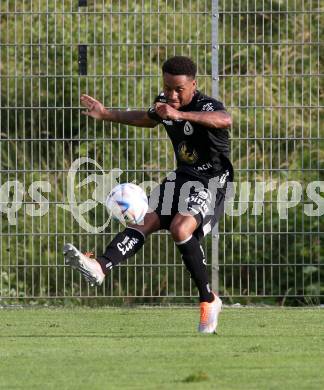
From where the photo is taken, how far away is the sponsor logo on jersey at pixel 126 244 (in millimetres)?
8148

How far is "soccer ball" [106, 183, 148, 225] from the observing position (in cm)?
810

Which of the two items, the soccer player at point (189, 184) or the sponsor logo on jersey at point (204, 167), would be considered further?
the sponsor logo on jersey at point (204, 167)

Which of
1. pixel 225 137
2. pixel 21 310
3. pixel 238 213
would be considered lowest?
pixel 21 310

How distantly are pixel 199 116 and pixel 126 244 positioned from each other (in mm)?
981

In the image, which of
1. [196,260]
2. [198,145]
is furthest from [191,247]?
[198,145]

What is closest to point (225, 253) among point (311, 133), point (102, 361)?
point (311, 133)

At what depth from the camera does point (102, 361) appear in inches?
263

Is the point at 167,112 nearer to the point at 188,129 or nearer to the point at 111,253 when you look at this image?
the point at 188,129

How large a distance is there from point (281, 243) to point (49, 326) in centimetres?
306

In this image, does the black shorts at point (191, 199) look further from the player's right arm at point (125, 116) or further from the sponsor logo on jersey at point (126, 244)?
the player's right arm at point (125, 116)

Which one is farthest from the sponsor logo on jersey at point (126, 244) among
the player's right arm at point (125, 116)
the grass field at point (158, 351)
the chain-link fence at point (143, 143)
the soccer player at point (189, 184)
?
the chain-link fence at point (143, 143)

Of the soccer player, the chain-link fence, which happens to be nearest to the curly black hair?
the soccer player

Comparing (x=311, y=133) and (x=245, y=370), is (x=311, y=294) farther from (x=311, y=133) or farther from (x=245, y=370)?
(x=245, y=370)

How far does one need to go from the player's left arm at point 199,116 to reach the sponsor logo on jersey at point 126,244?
891 mm
